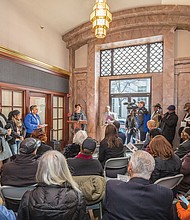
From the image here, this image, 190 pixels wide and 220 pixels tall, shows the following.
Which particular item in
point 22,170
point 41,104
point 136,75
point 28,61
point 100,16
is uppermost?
point 100,16

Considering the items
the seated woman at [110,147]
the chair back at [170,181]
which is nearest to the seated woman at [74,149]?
the seated woman at [110,147]

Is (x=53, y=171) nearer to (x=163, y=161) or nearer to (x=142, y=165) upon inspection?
(x=142, y=165)

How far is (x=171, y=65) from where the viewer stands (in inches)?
248

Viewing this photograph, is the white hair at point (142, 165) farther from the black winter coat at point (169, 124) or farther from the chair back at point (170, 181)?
the black winter coat at point (169, 124)

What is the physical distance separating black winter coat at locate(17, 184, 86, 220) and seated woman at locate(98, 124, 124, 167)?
163 cm

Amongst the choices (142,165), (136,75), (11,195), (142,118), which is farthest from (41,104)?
(142,165)

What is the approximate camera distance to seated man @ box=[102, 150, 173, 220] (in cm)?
137

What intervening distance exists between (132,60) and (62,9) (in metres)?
2.74

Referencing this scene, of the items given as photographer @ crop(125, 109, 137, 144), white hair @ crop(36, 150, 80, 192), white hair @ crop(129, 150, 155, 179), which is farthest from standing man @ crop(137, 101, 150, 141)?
white hair @ crop(36, 150, 80, 192)

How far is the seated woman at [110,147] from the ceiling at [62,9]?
4107 millimetres

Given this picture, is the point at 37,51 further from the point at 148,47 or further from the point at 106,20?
the point at 148,47

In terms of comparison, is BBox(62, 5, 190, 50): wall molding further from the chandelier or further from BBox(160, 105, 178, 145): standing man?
the chandelier

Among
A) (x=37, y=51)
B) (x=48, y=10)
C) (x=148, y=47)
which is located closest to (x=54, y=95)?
(x=37, y=51)

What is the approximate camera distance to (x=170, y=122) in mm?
5551
